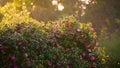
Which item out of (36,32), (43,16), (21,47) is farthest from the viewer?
(43,16)

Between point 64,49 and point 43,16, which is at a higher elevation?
point 43,16

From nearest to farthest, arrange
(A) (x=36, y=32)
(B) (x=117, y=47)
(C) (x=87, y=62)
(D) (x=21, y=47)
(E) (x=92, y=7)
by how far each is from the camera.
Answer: (D) (x=21, y=47), (A) (x=36, y=32), (C) (x=87, y=62), (B) (x=117, y=47), (E) (x=92, y=7)

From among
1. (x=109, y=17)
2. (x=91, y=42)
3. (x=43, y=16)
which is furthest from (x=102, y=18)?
(x=91, y=42)

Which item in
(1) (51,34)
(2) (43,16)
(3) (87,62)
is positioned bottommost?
(3) (87,62)

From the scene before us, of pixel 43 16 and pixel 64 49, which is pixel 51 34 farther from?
pixel 43 16

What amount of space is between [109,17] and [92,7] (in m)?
2.47

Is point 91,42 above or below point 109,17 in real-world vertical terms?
below

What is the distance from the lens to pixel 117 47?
2833 centimetres

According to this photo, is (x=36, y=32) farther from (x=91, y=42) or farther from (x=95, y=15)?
(x=95, y=15)

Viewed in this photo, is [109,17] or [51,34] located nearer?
[51,34]

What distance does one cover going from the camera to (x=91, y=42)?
1144cm

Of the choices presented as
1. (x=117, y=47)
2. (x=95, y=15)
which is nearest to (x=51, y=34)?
(x=117, y=47)

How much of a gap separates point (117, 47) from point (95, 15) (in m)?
14.2

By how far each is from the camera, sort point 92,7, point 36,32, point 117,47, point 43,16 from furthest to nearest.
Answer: point 92,7
point 43,16
point 117,47
point 36,32
